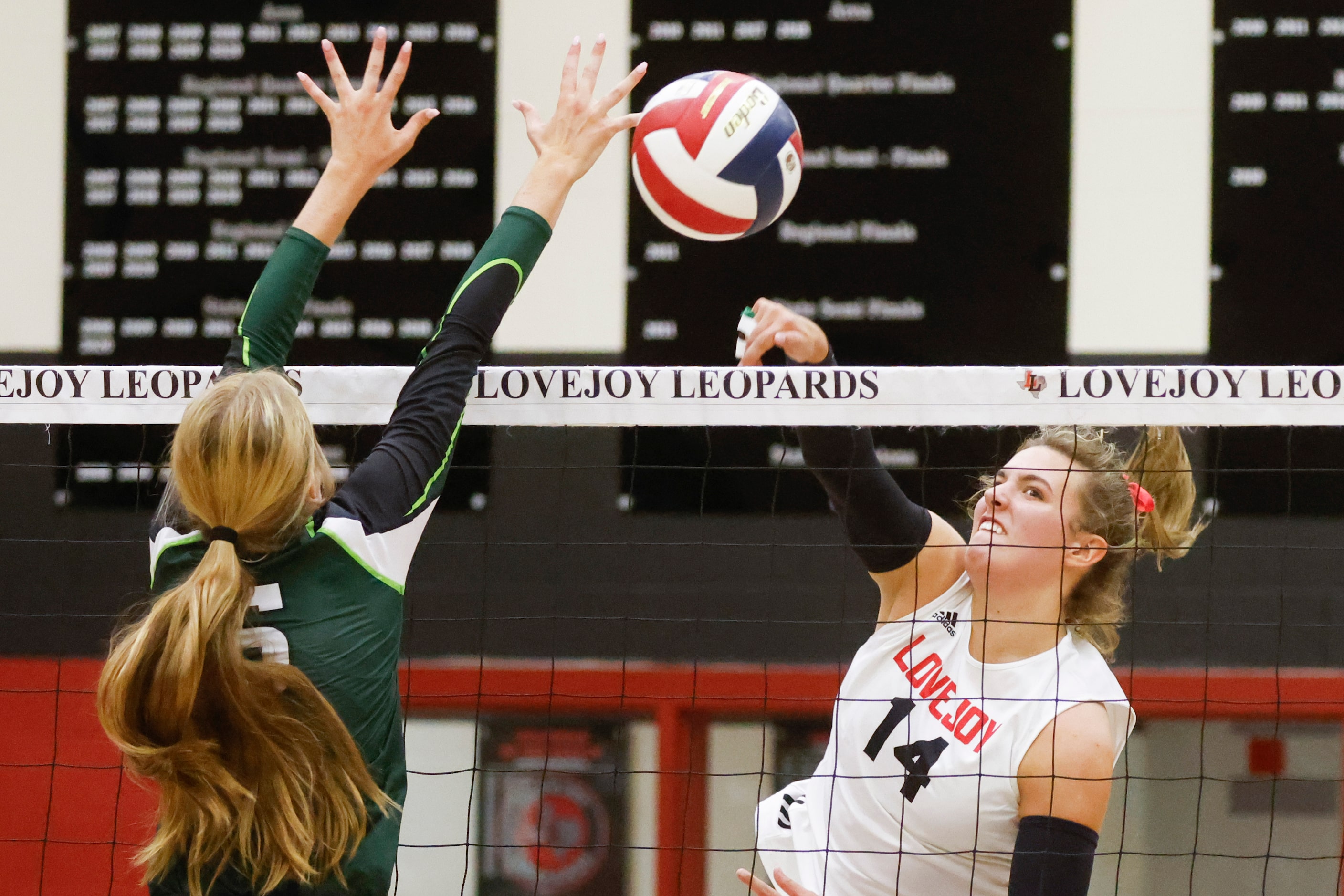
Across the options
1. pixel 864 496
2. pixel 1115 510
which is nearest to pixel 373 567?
pixel 864 496

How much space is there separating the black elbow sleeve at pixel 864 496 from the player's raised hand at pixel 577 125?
24.3 inches

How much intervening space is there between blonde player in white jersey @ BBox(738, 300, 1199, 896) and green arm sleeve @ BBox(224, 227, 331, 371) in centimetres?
69

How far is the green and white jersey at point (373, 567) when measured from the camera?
5.00ft

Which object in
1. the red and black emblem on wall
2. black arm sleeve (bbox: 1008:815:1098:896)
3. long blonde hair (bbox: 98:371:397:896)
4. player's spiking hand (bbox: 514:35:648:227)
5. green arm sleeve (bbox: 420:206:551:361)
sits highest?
player's spiking hand (bbox: 514:35:648:227)

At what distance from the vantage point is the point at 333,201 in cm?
187

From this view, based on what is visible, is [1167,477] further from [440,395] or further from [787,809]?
[440,395]

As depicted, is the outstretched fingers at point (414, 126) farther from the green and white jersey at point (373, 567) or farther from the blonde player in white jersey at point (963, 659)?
the blonde player in white jersey at point (963, 659)

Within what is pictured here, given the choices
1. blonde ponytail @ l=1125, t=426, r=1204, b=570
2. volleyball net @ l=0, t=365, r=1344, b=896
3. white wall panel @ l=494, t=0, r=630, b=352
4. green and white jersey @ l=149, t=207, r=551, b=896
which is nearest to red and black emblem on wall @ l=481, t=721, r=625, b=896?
volleyball net @ l=0, t=365, r=1344, b=896

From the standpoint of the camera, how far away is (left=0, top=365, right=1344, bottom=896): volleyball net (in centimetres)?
357

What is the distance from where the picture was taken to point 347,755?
1.50m

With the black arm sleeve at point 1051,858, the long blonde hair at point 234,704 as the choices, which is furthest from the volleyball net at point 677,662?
the long blonde hair at point 234,704

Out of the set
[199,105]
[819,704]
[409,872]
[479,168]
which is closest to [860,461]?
[819,704]

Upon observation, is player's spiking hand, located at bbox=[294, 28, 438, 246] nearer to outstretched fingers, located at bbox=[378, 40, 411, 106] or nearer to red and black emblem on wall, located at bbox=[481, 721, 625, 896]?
outstretched fingers, located at bbox=[378, 40, 411, 106]

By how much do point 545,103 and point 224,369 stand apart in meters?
2.16
